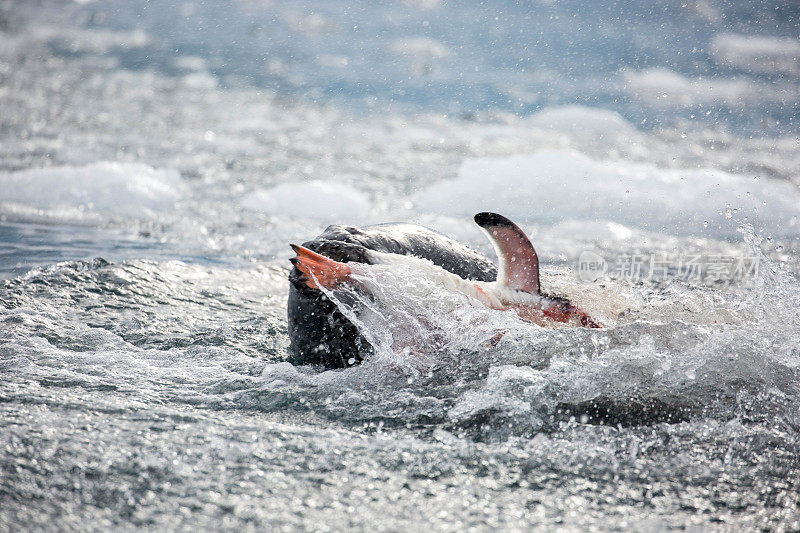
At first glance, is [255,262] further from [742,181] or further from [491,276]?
[742,181]

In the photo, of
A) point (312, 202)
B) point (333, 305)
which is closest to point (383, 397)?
point (333, 305)

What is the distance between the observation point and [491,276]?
9.29ft

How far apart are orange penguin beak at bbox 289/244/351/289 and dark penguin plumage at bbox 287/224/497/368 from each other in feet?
0.36

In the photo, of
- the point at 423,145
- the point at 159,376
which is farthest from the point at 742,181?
the point at 159,376

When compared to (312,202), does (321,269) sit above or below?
below

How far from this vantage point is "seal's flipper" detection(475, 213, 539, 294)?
7.84ft

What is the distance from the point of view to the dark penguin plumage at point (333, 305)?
2.26m

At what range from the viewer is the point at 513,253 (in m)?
2.41

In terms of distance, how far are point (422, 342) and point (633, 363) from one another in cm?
68

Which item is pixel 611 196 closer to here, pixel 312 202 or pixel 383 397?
pixel 312 202

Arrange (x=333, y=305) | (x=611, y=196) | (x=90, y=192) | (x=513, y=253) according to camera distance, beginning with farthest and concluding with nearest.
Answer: (x=611, y=196)
(x=90, y=192)
(x=513, y=253)
(x=333, y=305)

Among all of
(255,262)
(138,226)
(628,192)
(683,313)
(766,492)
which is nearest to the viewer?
(766,492)

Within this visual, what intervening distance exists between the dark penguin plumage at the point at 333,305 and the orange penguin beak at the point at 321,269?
0.36ft

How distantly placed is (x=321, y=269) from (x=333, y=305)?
0.60ft
